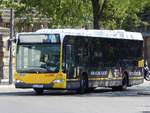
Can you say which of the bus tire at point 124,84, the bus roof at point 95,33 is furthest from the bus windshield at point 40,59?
the bus tire at point 124,84

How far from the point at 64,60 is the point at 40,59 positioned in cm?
106

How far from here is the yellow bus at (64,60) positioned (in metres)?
29.4

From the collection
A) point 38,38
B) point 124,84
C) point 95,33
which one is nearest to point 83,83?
point 95,33

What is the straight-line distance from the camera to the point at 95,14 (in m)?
44.1

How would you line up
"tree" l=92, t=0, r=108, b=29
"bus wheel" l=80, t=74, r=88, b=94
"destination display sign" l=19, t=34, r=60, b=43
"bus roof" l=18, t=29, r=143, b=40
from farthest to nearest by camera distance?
"tree" l=92, t=0, r=108, b=29 → "bus wheel" l=80, t=74, r=88, b=94 → "bus roof" l=18, t=29, r=143, b=40 → "destination display sign" l=19, t=34, r=60, b=43

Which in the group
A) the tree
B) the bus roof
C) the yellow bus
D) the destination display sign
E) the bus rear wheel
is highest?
the tree

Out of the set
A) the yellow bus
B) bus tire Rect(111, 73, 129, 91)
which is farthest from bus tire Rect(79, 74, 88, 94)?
bus tire Rect(111, 73, 129, 91)

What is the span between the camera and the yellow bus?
29.4 metres

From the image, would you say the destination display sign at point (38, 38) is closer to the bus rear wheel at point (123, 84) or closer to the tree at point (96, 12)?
the bus rear wheel at point (123, 84)

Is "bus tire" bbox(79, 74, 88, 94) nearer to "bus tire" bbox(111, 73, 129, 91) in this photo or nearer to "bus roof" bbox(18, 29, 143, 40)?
"bus roof" bbox(18, 29, 143, 40)

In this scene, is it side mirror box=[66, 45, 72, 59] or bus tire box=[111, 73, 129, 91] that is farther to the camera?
bus tire box=[111, 73, 129, 91]

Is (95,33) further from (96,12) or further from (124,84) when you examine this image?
(96,12)

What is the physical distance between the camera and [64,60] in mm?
29531

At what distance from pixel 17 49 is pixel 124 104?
7955 millimetres
